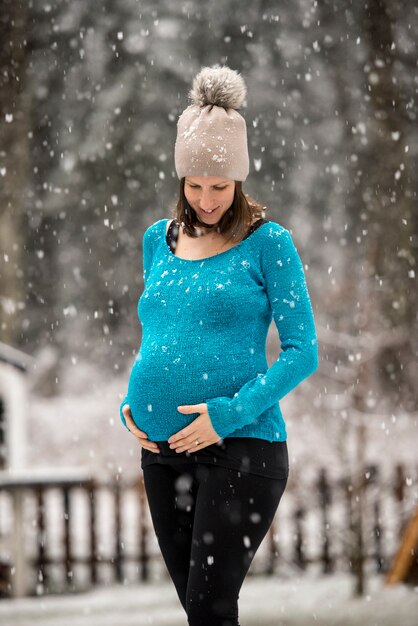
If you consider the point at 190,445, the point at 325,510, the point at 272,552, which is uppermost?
the point at 190,445

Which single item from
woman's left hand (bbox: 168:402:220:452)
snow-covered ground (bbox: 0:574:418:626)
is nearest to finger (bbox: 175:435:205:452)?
woman's left hand (bbox: 168:402:220:452)

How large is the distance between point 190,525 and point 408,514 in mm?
5457

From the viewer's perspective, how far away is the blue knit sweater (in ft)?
6.45

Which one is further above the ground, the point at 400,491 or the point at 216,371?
the point at 216,371

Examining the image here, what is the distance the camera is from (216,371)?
77.4 inches

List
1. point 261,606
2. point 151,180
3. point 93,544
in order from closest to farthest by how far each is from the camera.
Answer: point 261,606, point 93,544, point 151,180

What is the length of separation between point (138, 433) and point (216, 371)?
25 centimetres

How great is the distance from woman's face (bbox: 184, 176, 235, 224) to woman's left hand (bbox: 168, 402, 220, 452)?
45 cm

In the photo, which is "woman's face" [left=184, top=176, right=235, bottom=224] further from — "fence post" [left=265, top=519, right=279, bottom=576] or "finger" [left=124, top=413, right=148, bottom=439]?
"fence post" [left=265, top=519, right=279, bottom=576]

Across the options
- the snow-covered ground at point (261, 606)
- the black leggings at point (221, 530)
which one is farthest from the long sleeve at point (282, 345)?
the snow-covered ground at point (261, 606)

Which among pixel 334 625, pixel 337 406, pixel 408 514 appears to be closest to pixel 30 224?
pixel 337 406

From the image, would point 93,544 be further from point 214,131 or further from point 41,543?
point 214,131

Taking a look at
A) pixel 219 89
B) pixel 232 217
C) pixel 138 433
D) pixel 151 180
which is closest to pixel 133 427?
pixel 138 433

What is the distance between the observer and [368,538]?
6691 millimetres
